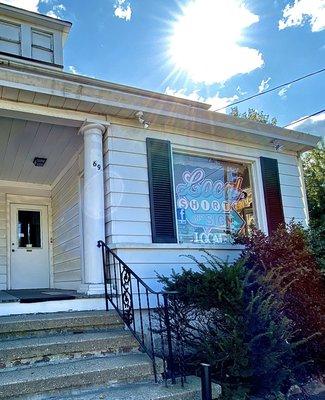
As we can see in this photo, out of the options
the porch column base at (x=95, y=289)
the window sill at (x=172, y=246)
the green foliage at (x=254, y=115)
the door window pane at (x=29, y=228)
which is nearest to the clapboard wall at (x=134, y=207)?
the window sill at (x=172, y=246)

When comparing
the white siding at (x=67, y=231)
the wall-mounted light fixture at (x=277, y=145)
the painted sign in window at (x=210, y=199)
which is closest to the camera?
the painted sign in window at (x=210, y=199)

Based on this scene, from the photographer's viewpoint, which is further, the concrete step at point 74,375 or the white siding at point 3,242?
the white siding at point 3,242

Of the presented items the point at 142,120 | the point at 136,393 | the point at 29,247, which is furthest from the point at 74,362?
the point at 29,247

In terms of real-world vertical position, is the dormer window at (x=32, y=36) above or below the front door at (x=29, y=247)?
above

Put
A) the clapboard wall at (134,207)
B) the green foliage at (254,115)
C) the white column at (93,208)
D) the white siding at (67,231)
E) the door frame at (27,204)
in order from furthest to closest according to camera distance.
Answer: the green foliage at (254,115), the door frame at (27,204), the white siding at (67,231), the clapboard wall at (134,207), the white column at (93,208)

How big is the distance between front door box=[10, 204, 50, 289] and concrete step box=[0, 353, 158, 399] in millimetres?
4398

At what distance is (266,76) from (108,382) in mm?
9568

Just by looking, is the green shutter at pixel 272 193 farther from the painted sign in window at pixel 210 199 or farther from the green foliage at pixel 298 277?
the green foliage at pixel 298 277

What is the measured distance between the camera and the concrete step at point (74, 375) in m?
2.68

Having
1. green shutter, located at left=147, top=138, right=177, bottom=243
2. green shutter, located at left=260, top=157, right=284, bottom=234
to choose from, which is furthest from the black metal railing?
green shutter, located at left=260, top=157, right=284, bottom=234

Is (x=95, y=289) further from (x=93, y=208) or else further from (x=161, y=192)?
(x=161, y=192)

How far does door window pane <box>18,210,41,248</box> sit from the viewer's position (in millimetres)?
7343

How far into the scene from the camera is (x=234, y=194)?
5965 millimetres

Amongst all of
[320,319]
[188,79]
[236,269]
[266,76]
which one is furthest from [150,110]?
[266,76]
